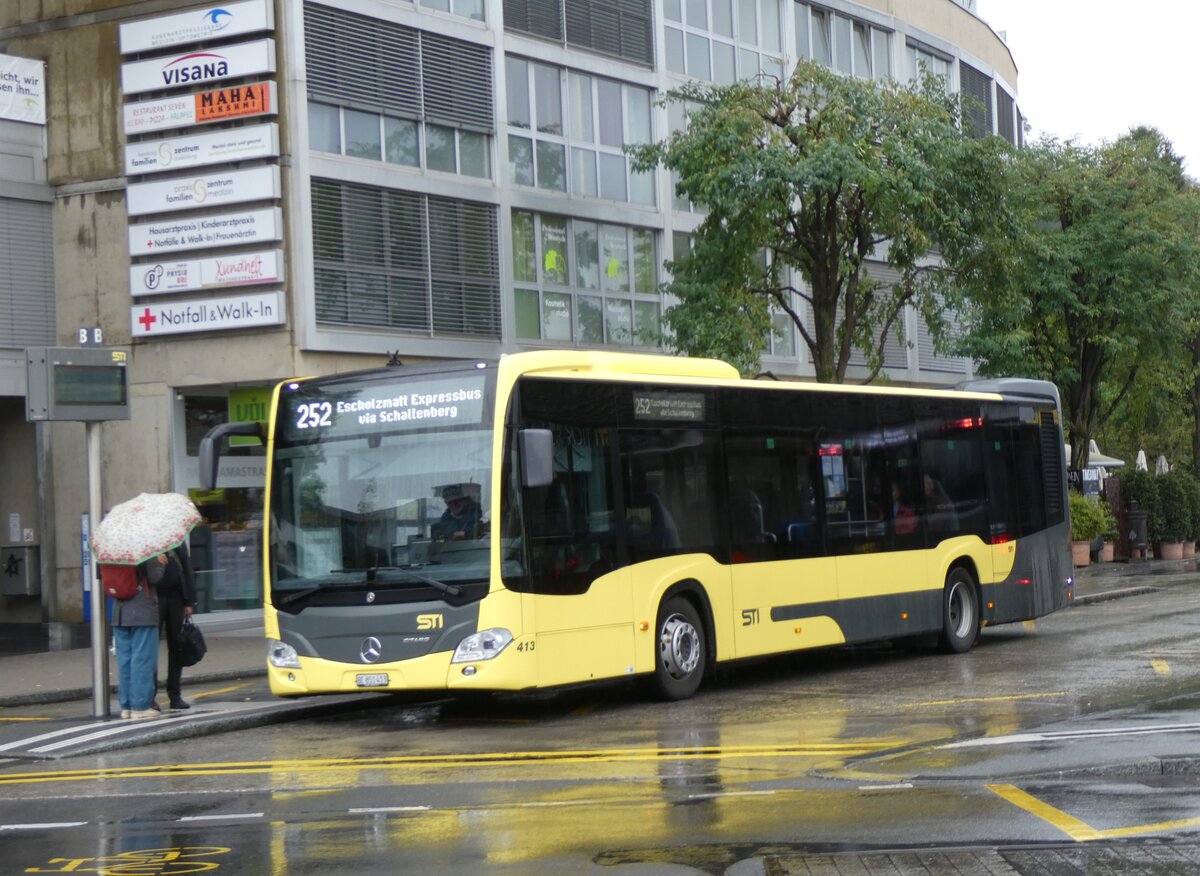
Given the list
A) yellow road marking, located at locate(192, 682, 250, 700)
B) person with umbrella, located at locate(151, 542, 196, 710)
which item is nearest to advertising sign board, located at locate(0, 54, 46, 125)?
yellow road marking, located at locate(192, 682, 250, 700)

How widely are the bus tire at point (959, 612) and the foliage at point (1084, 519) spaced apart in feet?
66.3

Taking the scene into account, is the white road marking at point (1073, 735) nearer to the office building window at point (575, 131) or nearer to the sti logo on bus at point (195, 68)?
the sti logo on bus at point (195, 68)

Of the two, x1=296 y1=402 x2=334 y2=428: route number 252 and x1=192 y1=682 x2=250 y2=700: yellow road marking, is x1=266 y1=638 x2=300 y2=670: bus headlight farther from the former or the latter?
x1=192 y1=682 x2=250 y2=700: yellow road marking

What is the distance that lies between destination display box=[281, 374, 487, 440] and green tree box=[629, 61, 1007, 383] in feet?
40.6

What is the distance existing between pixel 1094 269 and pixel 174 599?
89.2 ft

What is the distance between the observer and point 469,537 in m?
13.6

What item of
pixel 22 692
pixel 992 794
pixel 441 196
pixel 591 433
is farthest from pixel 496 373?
pixel 441 196

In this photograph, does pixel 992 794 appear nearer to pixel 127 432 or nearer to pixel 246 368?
pixel 246 368

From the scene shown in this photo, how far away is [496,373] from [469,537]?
1.29 m

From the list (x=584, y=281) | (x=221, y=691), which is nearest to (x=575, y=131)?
(x=584, y=281)

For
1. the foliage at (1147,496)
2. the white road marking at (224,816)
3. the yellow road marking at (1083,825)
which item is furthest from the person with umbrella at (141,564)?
the foliage at (1147,496)

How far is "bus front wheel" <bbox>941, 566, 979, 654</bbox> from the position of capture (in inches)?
760

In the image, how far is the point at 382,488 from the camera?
13.9 meters

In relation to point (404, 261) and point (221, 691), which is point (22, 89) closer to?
point (404, 261)
